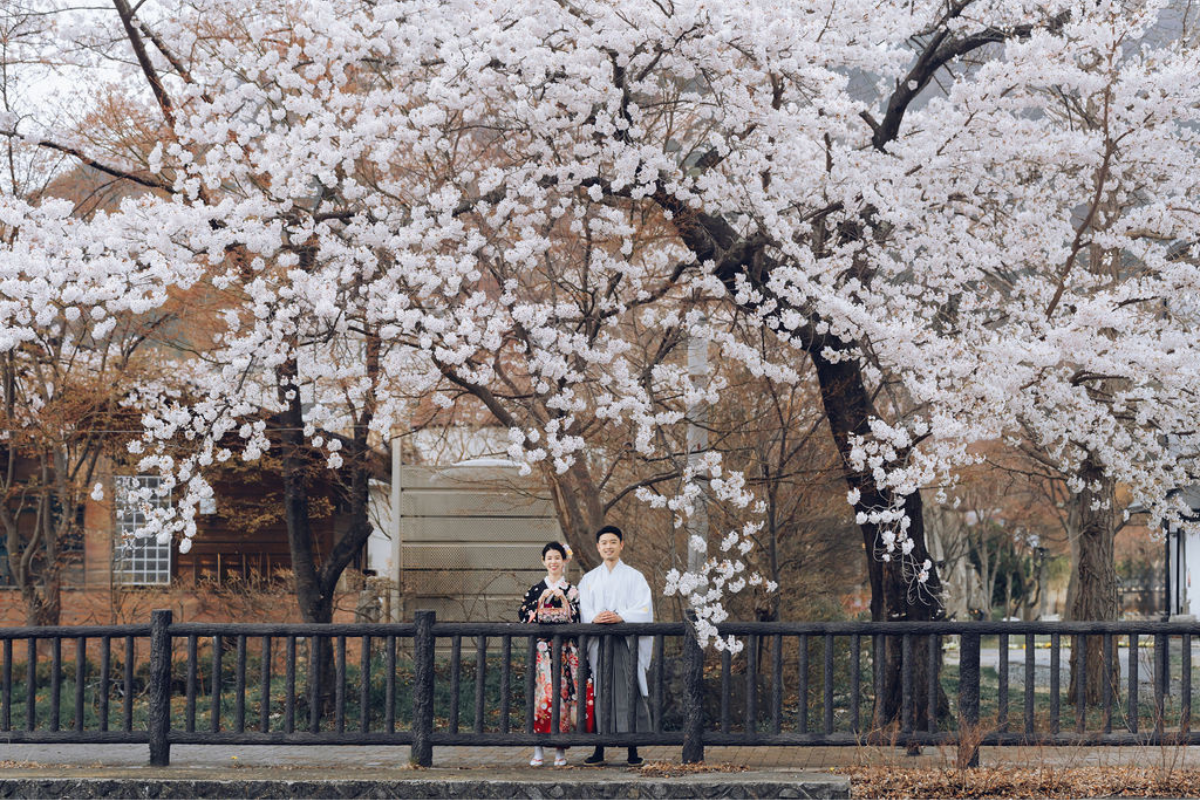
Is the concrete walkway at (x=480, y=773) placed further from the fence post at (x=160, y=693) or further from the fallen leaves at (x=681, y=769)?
the fence post at (x=160, y=693)

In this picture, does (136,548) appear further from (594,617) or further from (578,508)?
(594,617)

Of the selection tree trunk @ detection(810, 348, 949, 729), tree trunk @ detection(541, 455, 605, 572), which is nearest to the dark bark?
tree trunk @ detection(541, 455, 605, 572)

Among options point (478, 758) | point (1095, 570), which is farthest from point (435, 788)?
point (1095, 570)

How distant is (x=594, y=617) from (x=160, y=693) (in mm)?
3351

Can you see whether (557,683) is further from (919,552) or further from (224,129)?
(224,129)

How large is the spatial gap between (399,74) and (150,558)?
13.7 m

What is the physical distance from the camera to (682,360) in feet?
50.2

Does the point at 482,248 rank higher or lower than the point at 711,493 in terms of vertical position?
higher

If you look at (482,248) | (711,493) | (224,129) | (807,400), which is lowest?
(711,493)

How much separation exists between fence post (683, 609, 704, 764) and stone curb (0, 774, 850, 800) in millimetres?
545

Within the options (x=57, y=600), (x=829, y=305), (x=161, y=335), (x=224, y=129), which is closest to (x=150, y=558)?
(x=57, y=600)

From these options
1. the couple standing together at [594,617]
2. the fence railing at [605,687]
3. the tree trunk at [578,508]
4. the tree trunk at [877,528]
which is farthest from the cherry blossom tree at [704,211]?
the tree trunk at [578,508]

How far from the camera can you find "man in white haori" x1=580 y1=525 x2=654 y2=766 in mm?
9781

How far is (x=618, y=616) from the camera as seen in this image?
980 cm
